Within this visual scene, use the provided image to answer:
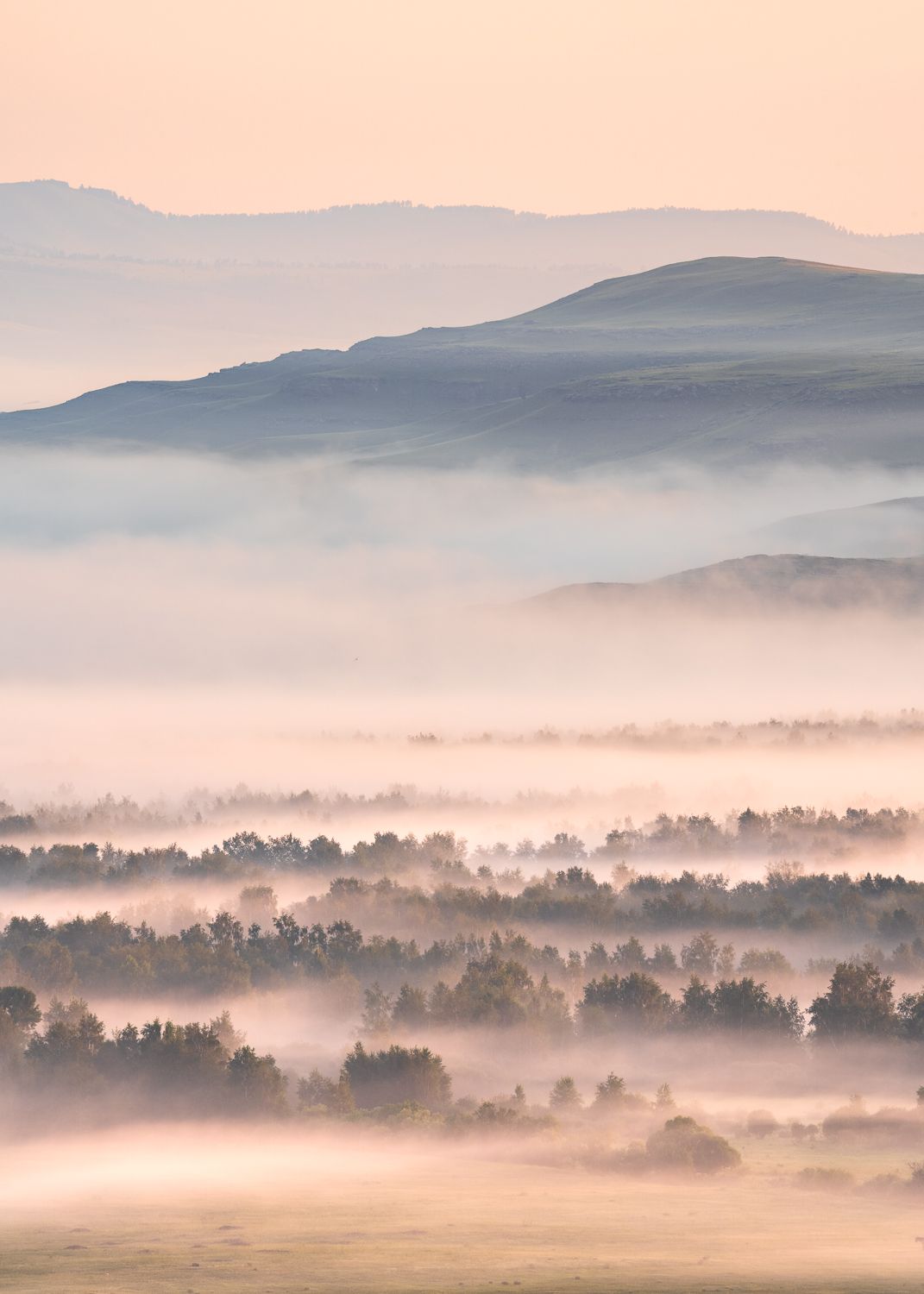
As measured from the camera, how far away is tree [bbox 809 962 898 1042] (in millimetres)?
44625

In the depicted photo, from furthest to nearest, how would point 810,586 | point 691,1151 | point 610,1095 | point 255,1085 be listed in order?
point 810,586
point 255,1085
point 610,1095
point 691,1151

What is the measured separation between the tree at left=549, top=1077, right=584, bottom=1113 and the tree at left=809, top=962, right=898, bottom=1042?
6.71 metres

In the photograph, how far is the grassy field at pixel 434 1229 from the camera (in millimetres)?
28141

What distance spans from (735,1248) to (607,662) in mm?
165549

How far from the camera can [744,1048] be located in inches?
1756

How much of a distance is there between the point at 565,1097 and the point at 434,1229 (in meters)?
9.38

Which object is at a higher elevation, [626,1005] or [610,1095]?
[626,1005]

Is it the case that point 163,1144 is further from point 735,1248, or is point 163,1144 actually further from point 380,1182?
point 735,1248

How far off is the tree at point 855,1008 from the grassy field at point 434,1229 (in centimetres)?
708

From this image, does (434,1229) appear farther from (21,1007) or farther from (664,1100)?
(21,1007)

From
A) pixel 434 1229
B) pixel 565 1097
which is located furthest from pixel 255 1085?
pixel 434 1229

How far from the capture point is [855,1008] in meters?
45.3

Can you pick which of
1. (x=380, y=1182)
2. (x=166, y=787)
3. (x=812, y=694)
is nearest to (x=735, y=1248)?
(x=380, y=1182)

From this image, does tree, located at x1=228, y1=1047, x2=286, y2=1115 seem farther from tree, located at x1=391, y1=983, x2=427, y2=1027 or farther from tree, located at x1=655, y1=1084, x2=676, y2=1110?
tree, located at x1=655, y1=1084, x2=676, y2=1110
